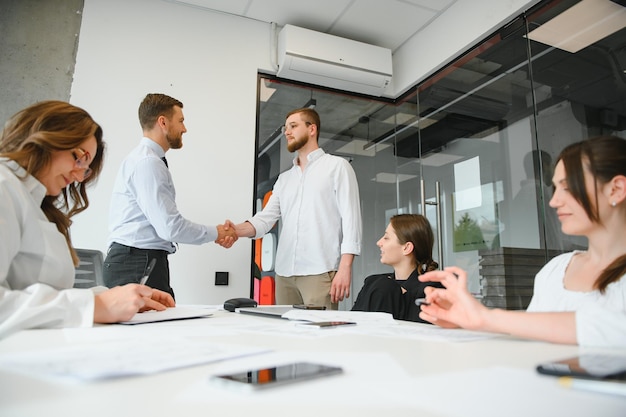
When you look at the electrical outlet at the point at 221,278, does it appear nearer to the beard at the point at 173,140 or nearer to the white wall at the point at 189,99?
the white wall at the point at 189,99

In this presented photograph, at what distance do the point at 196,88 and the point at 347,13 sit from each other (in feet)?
3.96

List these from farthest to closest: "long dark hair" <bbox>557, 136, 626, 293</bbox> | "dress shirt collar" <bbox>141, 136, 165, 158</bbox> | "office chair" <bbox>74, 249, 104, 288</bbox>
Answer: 1. "dress shirt collar" <bbox>141, 136, 165, 158</bbox>
2. "office chair" <bbox>74, 249, 104, 288</bbox>
3. "long dark hair" <bbox>557, 136, 626, 293</bbox>

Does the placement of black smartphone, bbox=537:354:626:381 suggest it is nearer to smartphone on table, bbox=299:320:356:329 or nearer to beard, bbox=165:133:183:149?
smartphone on table, bbox=299:320:356:329

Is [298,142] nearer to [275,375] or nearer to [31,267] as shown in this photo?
[31,267]

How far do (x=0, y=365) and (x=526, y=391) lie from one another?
0.55 metres

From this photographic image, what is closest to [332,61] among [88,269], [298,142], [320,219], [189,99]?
[298,142]

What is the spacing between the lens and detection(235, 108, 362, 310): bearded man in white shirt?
8.09ft

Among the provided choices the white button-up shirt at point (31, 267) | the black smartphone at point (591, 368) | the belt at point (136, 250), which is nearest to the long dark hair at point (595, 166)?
the black smartphone at point (591, 368)

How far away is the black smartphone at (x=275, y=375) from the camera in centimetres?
41

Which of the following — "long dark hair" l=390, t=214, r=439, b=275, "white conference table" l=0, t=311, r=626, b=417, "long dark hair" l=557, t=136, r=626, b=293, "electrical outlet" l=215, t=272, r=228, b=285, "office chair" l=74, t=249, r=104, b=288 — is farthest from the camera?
"electrical outlet" l=215, t=272, r=228, b=285

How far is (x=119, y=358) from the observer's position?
0.51 metres

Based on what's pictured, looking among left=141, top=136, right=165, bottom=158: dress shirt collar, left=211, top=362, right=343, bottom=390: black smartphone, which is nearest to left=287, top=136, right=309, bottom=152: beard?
left=141, top=136, right=165, bottom=158: dress shirt collar

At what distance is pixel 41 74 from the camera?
8.92 feet

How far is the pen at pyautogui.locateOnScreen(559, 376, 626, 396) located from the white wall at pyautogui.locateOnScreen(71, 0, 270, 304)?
8.77ft
